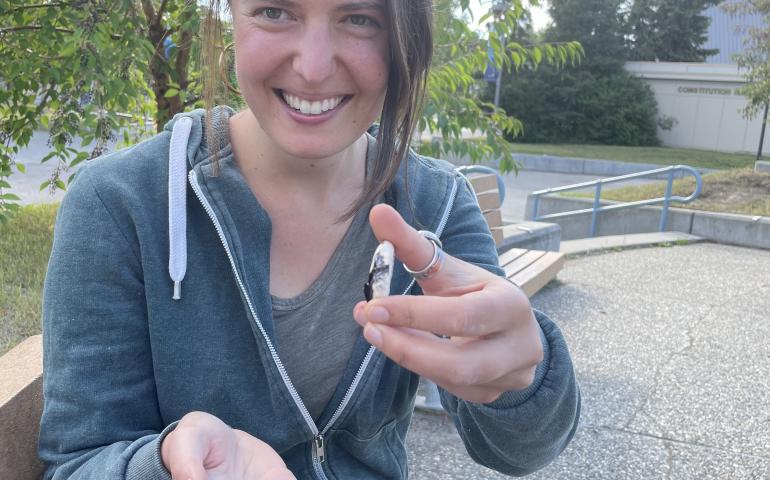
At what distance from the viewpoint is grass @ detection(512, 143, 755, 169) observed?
1948 centimetres

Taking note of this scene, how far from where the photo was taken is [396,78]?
149cm

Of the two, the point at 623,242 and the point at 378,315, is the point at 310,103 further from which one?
the point at 623,242

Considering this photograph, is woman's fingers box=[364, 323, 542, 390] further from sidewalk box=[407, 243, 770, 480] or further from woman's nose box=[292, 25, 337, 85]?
sidewalk box=[407, 243, 770, 480]

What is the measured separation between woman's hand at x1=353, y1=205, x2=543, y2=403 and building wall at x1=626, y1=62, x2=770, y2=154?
24.1 m

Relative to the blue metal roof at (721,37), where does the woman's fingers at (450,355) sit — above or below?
below

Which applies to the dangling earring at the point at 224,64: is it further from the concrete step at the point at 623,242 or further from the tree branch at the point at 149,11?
the concrete step at the point at 623,242

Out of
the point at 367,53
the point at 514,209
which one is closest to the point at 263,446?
the point at 367,53

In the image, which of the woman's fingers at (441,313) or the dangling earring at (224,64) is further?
the dangling earring at (224,64)

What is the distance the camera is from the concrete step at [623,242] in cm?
749

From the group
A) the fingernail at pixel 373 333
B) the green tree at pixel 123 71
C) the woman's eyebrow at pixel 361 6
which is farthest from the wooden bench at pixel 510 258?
the fingernail at pixel 373 333

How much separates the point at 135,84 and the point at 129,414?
2463 mm

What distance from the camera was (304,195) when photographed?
1641mm

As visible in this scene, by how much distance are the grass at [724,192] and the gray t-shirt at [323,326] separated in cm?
862

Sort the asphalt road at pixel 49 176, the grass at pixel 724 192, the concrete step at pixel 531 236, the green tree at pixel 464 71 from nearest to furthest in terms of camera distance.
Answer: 1. the green tree at pixel 464 71
2. the concrete step at pixel 531 236
3. the grass at pixel 724 192
4. the asphalt road at pixel 49 176
